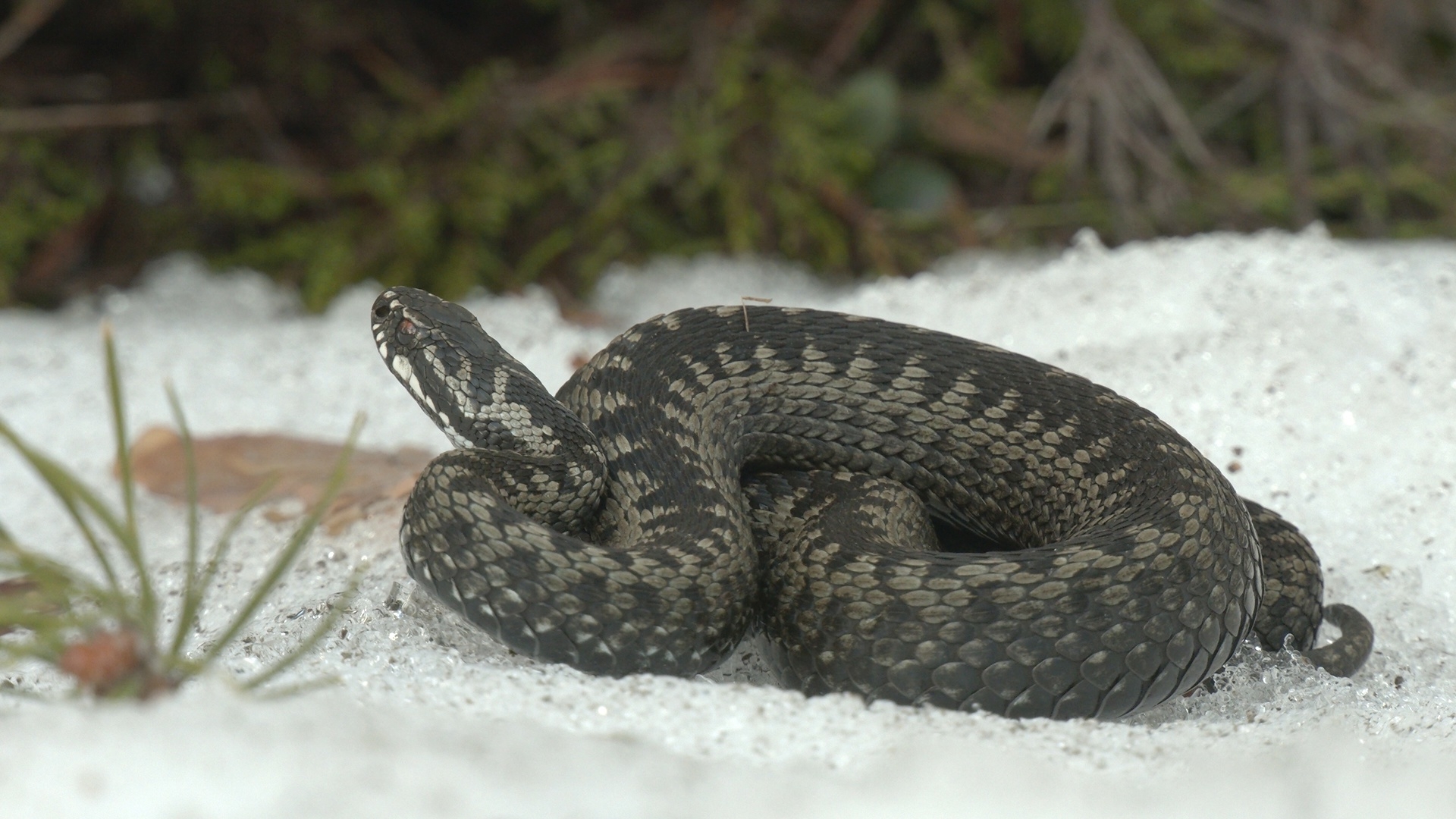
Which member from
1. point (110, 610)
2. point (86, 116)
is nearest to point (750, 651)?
point (110, 610)

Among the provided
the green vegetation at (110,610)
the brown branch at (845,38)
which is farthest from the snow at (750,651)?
the brown branch at (845,38)

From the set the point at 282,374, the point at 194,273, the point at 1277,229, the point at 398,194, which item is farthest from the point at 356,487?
the point at 1277,229

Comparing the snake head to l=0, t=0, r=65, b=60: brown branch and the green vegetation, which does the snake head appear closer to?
the green vegetation

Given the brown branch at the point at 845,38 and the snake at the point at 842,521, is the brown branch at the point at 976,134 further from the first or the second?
the snake at the point at 842,521

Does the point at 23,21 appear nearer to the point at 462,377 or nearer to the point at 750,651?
the point at 462,377

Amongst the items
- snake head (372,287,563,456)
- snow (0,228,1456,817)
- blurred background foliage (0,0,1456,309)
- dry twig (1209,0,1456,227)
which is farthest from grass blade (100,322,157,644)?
dry twig (1209,0,1456,227)

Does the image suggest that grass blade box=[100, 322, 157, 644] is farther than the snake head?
No
